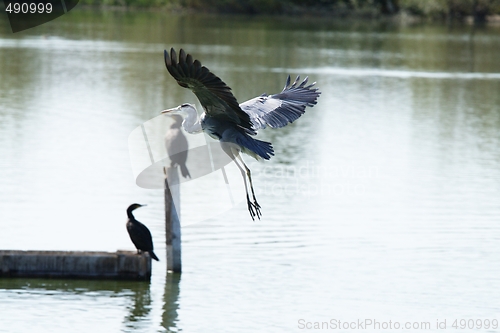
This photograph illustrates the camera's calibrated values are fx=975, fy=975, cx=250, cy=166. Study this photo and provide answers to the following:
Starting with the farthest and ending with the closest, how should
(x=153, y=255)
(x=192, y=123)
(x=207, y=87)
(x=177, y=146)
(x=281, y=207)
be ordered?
(x=281, y=207) → (x=177, y=146) → (x=153, y=255) → (x=192, y=123) → (x=207, y=87)

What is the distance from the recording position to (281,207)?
13.5 m

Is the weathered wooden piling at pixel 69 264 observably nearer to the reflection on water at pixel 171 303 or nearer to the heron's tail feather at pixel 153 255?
the heron's tail feather at pixel 153 255

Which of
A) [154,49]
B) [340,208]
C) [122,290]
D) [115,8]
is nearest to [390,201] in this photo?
[340,208]

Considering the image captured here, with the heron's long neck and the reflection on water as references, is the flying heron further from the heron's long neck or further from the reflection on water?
the reflection on water

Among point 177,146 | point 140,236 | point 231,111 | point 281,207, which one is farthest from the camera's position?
point 281,207

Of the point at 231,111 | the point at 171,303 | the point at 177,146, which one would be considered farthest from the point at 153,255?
the point at 231,111

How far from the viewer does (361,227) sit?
12.8 m

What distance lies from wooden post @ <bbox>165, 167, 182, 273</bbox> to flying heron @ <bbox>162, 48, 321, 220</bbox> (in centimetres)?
228

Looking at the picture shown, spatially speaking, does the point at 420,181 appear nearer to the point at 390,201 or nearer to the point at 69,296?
the point at 390,201

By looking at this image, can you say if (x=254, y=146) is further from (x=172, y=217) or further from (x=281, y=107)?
(x=172, y=217)

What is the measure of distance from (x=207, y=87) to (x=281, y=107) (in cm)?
142

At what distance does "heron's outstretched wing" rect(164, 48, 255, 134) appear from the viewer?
6.30 meters

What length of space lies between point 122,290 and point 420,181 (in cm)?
724

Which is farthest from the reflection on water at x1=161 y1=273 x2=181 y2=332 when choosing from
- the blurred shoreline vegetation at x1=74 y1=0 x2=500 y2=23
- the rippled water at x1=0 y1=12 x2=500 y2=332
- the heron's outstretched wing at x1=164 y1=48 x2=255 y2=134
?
the blurred shoreline vegetation at x1=74 y1=0 x2=500 y2=23
